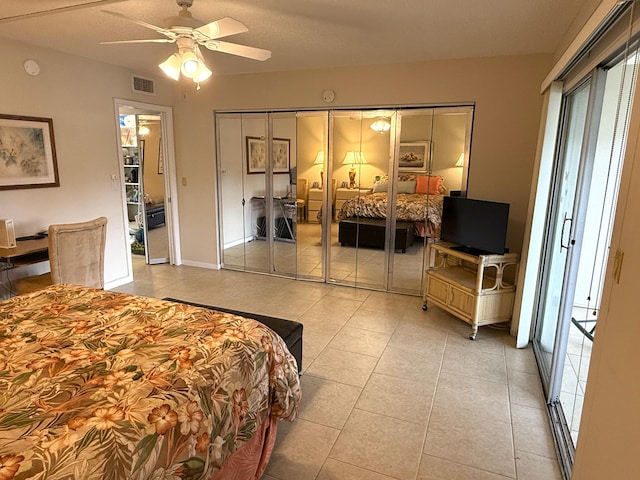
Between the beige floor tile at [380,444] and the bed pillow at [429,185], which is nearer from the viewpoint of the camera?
the beige floor tile at [380,444]

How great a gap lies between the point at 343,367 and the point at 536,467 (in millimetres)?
1364

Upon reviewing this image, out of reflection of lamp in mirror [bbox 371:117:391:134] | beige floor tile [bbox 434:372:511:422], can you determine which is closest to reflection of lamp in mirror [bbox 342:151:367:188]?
reflection of lamp in mirror [bbox 371:117:391:134]

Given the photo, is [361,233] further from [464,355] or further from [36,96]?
[36,96]

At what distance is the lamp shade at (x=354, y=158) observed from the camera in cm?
456

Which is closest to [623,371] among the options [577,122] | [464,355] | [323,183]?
Answer: [464,355]

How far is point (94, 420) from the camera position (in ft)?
3.98

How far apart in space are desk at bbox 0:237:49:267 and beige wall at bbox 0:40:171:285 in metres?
0.31

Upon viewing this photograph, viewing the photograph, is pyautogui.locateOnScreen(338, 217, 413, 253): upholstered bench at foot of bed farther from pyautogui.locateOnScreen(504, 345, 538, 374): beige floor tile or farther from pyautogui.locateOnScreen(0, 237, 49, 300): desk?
pyautogui.locateOnScreen(0, 237, 49, 300): desk

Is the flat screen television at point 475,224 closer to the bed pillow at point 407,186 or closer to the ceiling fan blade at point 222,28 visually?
the bed pillow at point 407,186

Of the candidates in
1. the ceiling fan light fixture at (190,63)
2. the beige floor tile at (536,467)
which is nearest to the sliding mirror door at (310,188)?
the ceiling fan light fixture at (190,63)

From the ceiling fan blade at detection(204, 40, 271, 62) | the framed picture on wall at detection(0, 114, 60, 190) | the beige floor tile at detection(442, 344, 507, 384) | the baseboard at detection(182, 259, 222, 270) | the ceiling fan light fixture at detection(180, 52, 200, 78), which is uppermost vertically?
the ceiling fan blade at detection(204, 40, 271, 62)

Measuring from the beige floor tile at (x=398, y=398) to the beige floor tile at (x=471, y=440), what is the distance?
0.09 m

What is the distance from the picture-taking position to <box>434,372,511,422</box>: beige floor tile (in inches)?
98.1

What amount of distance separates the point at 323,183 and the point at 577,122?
2.66 metres
